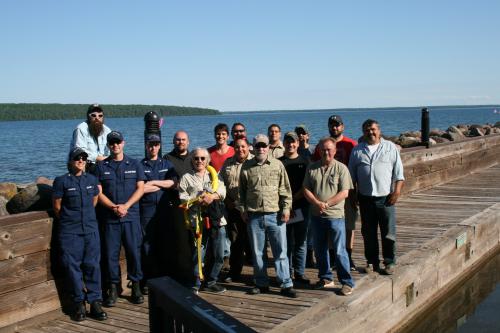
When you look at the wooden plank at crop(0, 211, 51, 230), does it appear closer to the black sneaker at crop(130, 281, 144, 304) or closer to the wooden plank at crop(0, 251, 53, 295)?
the wooden plank at crop(0, 251, 53, 295)

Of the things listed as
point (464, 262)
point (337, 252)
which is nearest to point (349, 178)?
point (337, 252)

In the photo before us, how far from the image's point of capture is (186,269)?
19.2 ft

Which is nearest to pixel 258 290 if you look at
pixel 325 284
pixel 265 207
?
pixel 325 284

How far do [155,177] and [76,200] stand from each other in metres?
0.92

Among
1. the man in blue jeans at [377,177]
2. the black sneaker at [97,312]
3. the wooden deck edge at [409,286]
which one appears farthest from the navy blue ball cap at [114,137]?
the man in blue jeans at [377,177]

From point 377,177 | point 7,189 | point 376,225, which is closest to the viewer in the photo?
point 377,177

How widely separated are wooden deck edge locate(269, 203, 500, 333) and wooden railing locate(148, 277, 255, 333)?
1956 mm

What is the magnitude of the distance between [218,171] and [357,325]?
6.70 ft

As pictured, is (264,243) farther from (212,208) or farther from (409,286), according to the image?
(409,286)

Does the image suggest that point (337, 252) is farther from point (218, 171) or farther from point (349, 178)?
point (218, 171)

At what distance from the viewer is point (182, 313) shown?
2.52 meters

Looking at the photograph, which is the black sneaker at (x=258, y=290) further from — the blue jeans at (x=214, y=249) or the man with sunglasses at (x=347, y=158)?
the man with sunglasses at (x=347, y=158)

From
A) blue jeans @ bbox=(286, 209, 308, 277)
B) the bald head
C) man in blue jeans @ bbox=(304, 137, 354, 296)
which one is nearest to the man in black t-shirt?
blue jeans @ bbox=(286, 209, 308, 277)

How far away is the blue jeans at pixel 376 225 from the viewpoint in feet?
19.8
